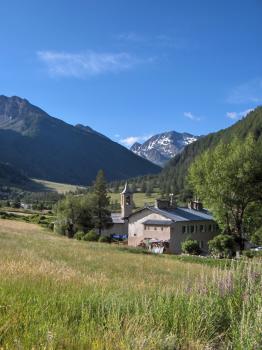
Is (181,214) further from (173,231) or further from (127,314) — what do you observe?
(127,314)

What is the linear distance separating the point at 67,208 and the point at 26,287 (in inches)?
3042

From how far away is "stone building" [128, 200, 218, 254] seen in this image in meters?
73.2

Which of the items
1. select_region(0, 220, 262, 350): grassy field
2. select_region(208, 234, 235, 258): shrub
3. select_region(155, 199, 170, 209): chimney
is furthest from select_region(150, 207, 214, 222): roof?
select_region(0, 220, 262, 350): grassy field

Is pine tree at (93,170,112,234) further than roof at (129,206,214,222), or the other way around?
pine tree at (93,170,112,234)

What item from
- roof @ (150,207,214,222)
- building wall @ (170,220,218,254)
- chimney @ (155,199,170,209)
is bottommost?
building wall @ (170,220,218,254)

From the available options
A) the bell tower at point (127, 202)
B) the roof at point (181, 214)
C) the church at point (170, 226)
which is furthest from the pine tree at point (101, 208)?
the roof at point (181, 214)

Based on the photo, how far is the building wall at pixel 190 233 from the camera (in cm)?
7306

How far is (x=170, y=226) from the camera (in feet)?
238

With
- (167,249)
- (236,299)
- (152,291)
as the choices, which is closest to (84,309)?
(152,291)

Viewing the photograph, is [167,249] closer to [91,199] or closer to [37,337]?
[91,199]

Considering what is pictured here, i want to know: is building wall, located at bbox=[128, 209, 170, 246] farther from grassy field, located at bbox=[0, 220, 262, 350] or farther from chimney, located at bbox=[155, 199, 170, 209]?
grassy field, located at bbox=[0, 220, 262, 350]

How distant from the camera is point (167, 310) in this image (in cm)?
610

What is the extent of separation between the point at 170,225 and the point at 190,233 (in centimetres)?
536

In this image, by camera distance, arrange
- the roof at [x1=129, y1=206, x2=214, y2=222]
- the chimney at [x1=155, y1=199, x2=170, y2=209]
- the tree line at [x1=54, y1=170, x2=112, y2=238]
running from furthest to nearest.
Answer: the tree line at [x1=54, y1=170, x2=112, y2=238]
the chimney at [x1=155, y1=199, x2=170, y2=209]
the roof at [x1=129, y1=206, x2=214, y2=222]
